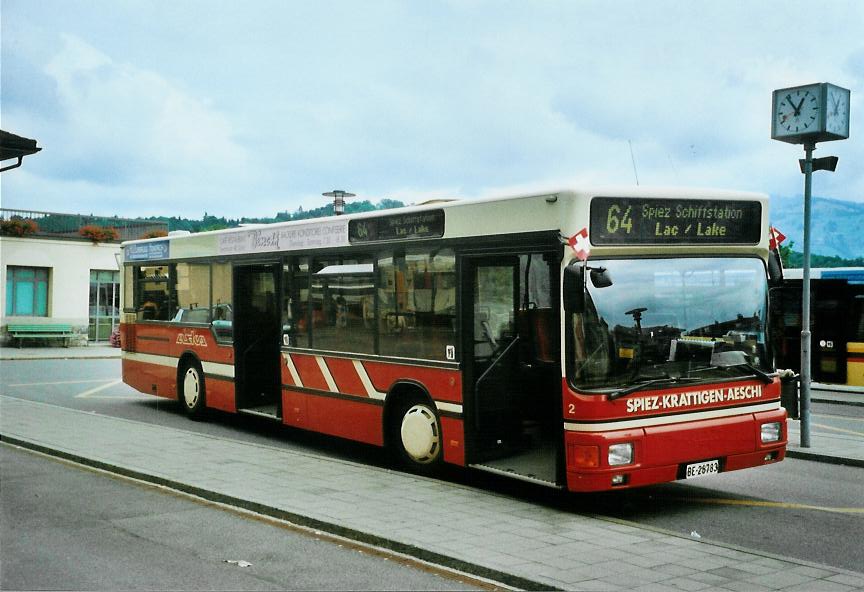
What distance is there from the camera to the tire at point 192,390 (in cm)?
1464

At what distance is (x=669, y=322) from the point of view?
8.06m

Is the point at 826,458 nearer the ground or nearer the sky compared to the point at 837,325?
nearer the ground

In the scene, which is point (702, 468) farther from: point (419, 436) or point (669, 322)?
point (419, 436)

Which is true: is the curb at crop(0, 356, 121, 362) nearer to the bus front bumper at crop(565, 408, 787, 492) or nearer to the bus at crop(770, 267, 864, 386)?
the bus at crop(770, 267, 864, 386)

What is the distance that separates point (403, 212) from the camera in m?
10.2

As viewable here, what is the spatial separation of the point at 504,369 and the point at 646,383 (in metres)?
1.70

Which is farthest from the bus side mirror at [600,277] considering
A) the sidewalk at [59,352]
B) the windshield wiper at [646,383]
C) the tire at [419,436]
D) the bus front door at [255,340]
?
the sidewalk at [59,352]

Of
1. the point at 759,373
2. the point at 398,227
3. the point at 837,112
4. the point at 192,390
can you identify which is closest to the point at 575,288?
the point at 759,373

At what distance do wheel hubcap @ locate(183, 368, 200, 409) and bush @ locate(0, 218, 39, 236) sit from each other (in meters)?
26.0

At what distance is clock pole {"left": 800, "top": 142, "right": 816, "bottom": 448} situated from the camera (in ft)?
38.5

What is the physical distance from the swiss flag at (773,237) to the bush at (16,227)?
34827 millimetres

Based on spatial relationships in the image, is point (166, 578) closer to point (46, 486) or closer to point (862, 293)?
point (46, 486)

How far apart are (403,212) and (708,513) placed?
4.34 metres

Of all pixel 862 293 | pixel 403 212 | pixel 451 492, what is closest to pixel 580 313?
pixel 451 492
